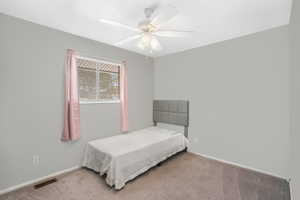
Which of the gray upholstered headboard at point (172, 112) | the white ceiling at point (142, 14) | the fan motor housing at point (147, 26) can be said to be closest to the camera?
the white ceiling at point (142, 14)

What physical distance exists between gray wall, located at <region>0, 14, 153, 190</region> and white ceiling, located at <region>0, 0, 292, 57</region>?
0.24 metres

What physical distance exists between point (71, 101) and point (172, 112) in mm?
2363

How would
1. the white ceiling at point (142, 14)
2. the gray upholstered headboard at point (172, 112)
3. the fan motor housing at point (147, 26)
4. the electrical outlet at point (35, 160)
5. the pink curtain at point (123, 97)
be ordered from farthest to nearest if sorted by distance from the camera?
1. the gray upholstered headboard at point (172, 112)
2. the pink curtain at point (123, 97)
3. the electrical outlet at point (35, 160)
4. the fan motor housing at point (147, 26)
5. the white ceiling at point (142, 14)

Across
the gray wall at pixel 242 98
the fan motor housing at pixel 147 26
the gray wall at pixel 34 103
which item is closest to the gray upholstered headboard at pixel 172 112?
the gray wall at pixel 242 98

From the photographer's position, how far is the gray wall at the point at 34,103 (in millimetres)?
1998

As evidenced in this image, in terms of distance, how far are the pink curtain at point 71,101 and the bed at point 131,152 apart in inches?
16.3

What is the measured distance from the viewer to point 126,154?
2.21 metres

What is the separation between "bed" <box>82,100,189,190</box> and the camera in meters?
2.11

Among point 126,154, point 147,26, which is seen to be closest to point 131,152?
point 126,154

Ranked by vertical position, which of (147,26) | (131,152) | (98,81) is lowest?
(131,152)

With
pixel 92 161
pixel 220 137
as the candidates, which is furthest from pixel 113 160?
pixel 220 137

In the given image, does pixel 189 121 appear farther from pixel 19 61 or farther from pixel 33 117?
pixel 19 61

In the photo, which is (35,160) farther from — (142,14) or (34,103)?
(142,14)

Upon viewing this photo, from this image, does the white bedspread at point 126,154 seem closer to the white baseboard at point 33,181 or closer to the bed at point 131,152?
the bed at point 131,152
